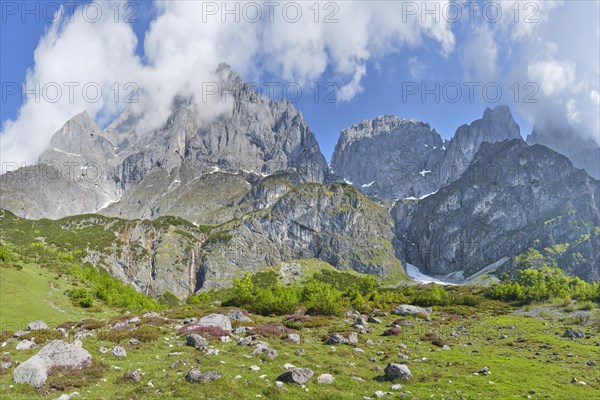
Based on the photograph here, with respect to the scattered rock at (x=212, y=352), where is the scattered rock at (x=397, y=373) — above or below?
above

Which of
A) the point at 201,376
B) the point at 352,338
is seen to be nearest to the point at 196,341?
the point at 201,376

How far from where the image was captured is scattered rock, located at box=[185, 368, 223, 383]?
22109mm

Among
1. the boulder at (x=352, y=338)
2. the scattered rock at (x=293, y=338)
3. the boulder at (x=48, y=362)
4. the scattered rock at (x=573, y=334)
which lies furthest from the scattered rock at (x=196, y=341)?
the scattered rock at (x=573, y=334)

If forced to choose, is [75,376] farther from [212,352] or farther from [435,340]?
[435,340]

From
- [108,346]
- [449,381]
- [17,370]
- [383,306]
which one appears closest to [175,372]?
[17,370]

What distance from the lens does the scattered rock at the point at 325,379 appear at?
77.8ft

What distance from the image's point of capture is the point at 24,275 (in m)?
76.6

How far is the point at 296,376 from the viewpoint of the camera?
23266mm

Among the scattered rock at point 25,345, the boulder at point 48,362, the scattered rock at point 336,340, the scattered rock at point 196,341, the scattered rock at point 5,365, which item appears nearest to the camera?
the boulder at point 48,362

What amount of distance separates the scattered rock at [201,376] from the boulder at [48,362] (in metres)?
7.39

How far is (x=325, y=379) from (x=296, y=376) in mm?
1974

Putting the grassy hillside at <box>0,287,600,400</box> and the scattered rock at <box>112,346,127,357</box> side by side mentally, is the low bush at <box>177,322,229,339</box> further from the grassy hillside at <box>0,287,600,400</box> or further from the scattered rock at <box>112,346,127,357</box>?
the scattered rock at <box>112,346,127,357</box>

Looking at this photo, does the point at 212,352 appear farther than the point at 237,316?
No

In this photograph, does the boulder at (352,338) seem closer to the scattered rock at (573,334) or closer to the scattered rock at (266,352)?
the scattered rock at (266,352)
